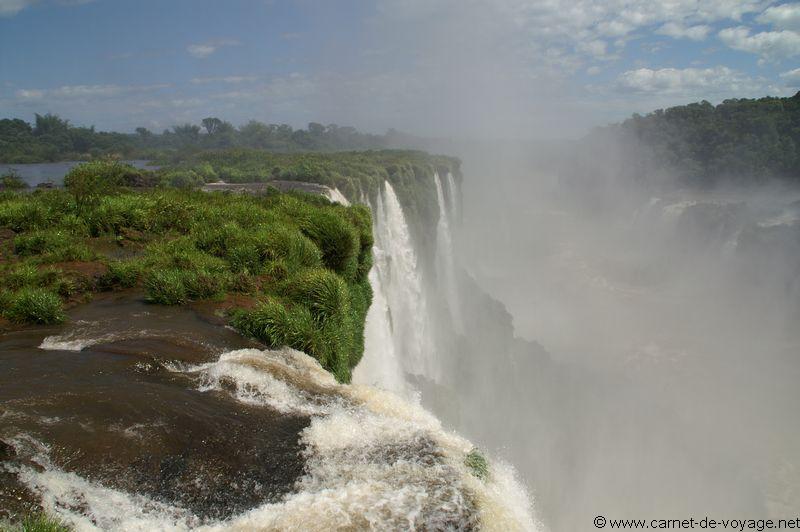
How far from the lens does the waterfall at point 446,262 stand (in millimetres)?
35688

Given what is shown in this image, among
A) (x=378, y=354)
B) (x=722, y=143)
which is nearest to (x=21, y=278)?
(x=378, y=354)

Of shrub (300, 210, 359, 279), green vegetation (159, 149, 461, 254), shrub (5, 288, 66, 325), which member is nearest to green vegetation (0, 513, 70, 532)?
shrub (5, 288, 66, 325)

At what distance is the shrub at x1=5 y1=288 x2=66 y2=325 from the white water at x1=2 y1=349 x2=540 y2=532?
109 inches

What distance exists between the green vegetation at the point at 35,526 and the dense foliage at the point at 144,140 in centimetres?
3267

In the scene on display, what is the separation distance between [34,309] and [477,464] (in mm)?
6572

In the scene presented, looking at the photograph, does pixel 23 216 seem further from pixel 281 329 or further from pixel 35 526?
pixel 35 526

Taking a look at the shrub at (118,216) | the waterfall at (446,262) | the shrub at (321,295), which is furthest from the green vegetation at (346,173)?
the shrub at (118,216)

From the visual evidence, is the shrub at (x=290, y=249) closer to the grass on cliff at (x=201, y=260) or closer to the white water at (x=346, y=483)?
the grass on cliff at (x=201, y=260)

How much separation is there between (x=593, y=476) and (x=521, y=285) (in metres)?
28.5

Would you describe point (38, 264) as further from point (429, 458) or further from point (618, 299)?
point (618, 299)

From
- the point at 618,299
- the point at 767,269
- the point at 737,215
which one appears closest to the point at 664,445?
the point at 618,299

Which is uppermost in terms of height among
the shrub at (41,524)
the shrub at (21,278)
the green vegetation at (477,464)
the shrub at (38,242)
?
the shrub at (38,242)

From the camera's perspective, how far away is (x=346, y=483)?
4.11 metres

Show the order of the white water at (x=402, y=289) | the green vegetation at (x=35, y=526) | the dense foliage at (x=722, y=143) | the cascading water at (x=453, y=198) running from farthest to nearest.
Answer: the dense foliage at (x=722, y=143)
the cascading water at (x=453, y=198)
the white water at (x=402, y=289)
the green vegetation at (x=35, y=526)
